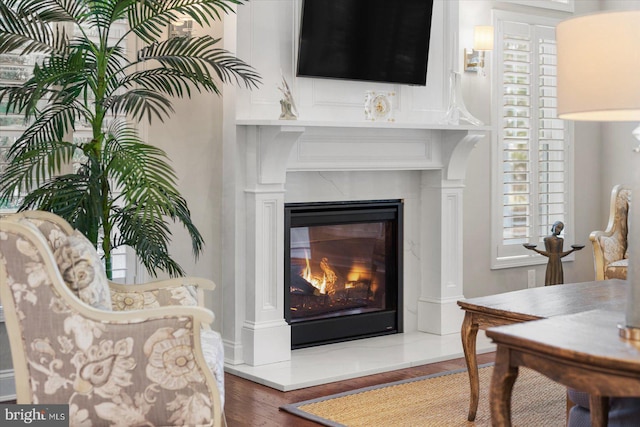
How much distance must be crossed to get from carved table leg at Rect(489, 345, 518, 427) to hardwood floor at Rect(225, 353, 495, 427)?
167cm

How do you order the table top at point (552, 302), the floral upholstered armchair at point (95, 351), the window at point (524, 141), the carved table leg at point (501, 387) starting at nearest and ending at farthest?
the carved table leg at point (501, 387) → the floral upholstered armchair at point (95, 351) → the table top at point (552, 302) → the window at point (524, 141)

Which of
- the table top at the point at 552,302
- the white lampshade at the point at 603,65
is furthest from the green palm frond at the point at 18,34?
the white lampshade at the point at 603,65

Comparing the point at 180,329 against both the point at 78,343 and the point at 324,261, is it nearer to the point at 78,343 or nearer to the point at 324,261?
the point at 78,343

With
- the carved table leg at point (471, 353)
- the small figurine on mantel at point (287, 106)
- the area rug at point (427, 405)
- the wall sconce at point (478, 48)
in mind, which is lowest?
the area rug at point (427, 405)

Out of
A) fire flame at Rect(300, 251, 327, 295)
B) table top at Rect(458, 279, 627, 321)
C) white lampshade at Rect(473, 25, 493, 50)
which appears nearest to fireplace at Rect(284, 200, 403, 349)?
fire flame at Rect(300, 251, 327, 295)

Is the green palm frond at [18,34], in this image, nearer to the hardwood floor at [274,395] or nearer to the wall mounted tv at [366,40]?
the wall mounted tv at [366,40]

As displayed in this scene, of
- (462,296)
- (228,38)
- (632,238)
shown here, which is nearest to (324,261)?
(462,296)

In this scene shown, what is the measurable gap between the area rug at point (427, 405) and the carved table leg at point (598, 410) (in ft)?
3.86

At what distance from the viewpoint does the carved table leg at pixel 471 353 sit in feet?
12.8

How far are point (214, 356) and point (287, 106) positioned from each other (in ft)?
6.76

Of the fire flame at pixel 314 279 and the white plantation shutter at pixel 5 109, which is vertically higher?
the white plantation shutter at pixel 5 109

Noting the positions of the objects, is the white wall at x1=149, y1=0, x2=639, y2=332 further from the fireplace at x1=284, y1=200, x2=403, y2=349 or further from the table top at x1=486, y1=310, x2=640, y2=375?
the table top at x1=486, y1=310, x2=640, y2=375

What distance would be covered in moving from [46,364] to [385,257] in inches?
127

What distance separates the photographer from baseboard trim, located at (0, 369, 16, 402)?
444 centimetres
